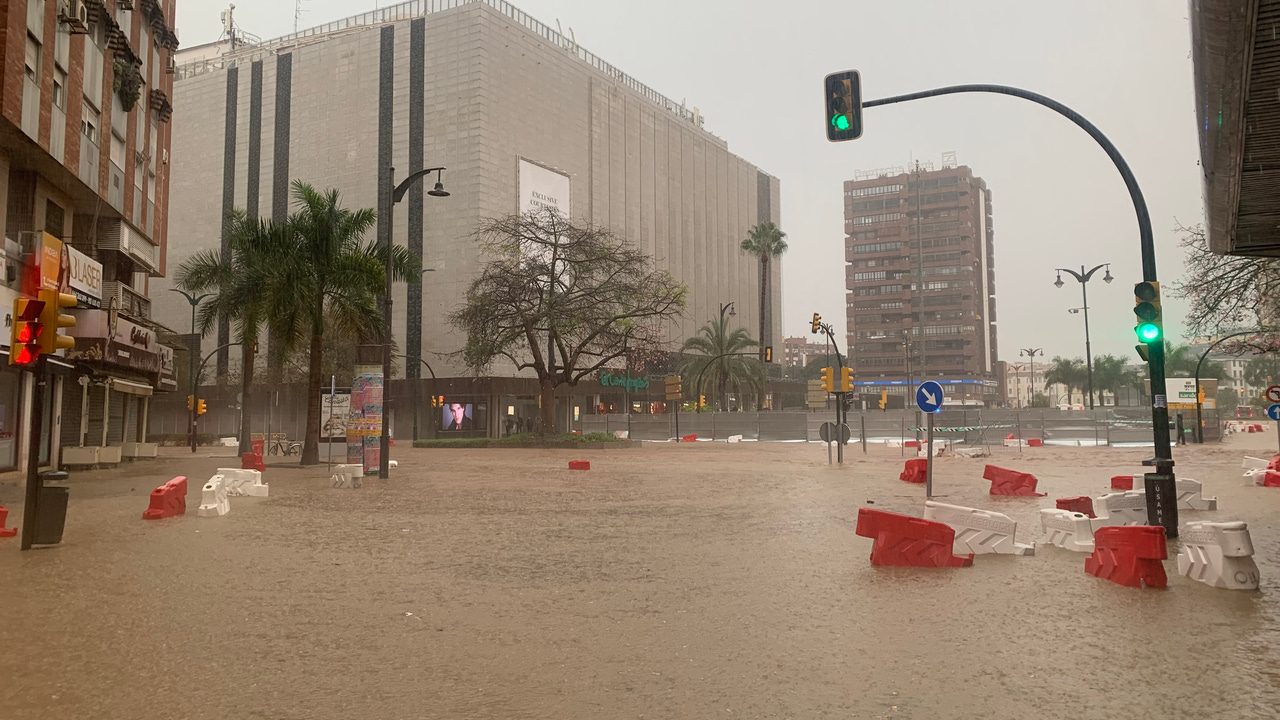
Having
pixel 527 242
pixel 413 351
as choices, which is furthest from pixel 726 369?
pixel 527 242

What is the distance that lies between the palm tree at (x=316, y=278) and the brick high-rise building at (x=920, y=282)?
118212mm

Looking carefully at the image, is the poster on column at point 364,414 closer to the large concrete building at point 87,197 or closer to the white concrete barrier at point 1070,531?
the large concrete building at point 87,197

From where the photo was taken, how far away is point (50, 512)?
10.7 m

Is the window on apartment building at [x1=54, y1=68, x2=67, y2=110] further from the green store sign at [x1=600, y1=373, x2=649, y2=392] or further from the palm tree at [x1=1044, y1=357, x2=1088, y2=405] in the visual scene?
the palm tree at [x1=1044, y1=357, x2=1088, y2=405]

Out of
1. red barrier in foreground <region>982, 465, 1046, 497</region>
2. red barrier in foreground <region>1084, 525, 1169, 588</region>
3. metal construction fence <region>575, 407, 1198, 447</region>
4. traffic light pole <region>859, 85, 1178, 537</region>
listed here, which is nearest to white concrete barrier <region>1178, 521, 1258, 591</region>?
red barrier in foreground <region>1084, 525, 1169, 588</region>

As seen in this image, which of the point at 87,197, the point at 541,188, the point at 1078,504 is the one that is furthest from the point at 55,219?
the point at 541,188

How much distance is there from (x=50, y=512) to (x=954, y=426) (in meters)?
50.8

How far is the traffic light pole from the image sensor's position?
11.1 metres

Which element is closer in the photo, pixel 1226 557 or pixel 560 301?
pixel 1226 557

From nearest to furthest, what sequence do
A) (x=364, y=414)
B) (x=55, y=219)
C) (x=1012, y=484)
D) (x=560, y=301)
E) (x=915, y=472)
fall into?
(x=1012, y=484) < (x=915, y=472) < (x=364, y=414) < (x=55, y=219) < (x=560, y=301)

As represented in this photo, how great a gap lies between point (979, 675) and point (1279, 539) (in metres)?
8.36

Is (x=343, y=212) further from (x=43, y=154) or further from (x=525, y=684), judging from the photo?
(x=525, y=684)

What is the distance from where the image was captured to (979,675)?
17.7 feet

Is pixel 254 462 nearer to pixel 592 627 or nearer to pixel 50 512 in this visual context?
pixel 50 512
